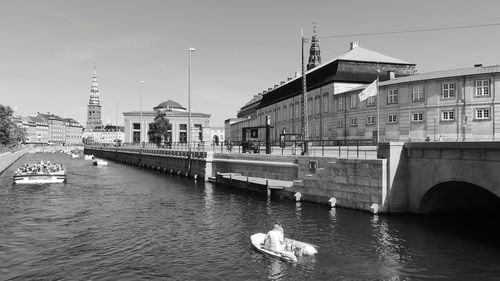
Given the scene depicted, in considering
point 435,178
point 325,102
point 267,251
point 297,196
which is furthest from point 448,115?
point 267,251

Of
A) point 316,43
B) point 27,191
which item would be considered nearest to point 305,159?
point 27,191

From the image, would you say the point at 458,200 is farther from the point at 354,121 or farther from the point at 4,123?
the point at 4,123

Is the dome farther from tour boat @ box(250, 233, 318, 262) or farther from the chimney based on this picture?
tour boat @ box(250, 233, 318, 262)

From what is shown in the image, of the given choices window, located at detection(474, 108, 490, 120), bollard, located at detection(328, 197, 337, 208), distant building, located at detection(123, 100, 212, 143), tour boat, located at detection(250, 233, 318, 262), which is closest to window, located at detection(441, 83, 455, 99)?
window, located at detection(474, 108, 490, 120)

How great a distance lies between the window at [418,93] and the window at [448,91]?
9.41ft

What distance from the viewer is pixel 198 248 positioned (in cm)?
1922

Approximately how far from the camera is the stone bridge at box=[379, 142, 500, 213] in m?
21.3

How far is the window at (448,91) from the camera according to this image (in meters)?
50.2

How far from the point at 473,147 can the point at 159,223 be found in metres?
17.6

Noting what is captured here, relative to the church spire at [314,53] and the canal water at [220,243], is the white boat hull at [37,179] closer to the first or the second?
the canal water at [220,243]

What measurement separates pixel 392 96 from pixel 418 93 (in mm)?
4134

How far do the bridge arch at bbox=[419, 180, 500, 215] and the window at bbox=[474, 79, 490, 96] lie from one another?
81.4 feet

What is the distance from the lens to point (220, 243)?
2011cm

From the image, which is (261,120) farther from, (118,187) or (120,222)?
(120,222)
